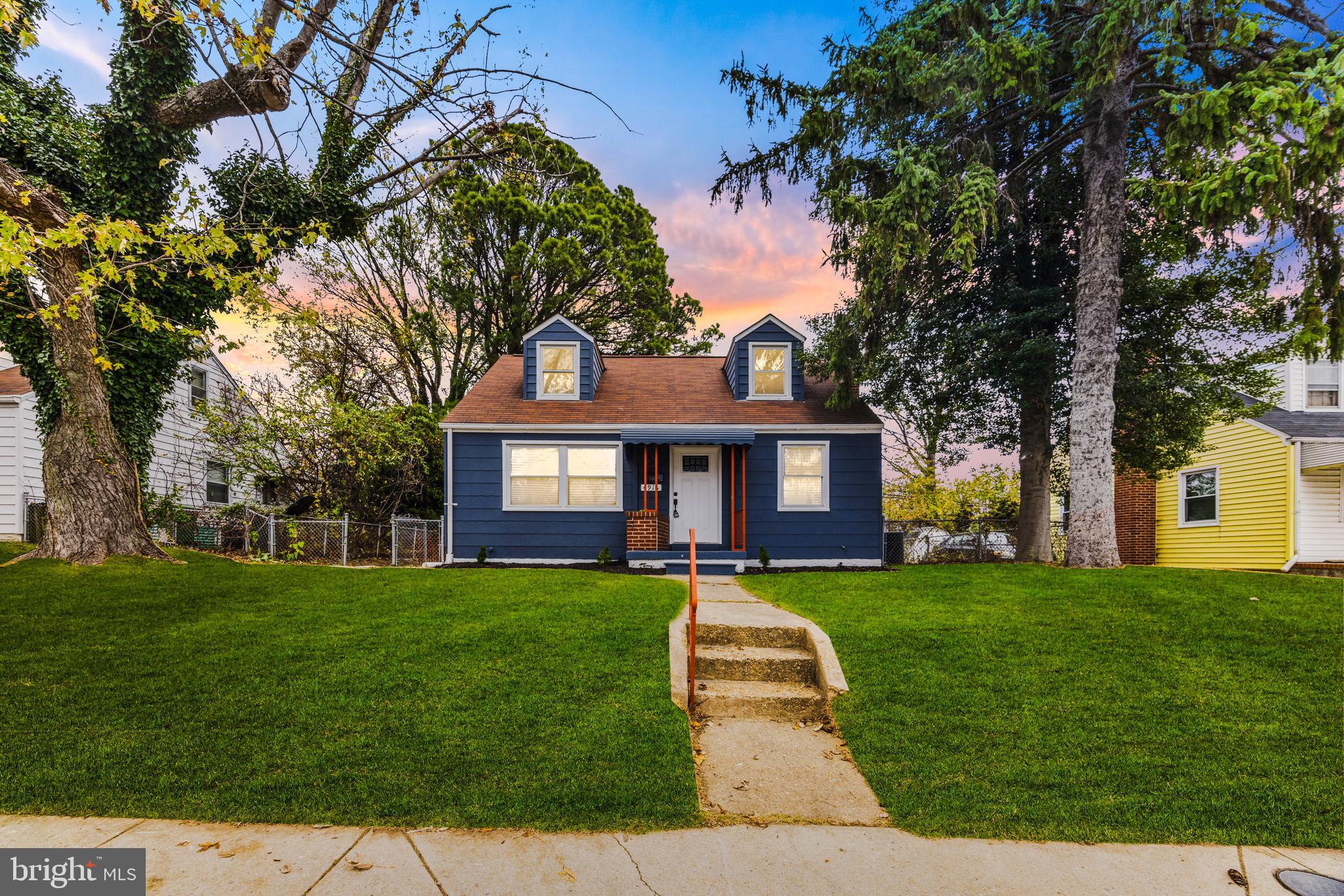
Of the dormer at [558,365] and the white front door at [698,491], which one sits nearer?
the white front door at [698,491]

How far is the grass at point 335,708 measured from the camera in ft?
10.9

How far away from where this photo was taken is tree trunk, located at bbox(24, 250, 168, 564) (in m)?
7.66

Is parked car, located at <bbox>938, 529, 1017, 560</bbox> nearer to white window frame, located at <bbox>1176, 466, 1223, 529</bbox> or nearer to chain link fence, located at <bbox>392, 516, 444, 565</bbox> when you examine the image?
white window frame, located at <bbox>1176, 466, 1223, 529</bbox>

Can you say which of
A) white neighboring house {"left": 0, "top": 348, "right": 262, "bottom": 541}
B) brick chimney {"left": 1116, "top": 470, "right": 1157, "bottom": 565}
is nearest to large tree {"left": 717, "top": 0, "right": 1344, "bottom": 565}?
brick chimney {"left": 1116, "top": 470, "right": 1157, "bottom": 565}

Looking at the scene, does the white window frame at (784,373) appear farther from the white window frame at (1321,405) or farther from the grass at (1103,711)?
the white window frame at (1321,405)

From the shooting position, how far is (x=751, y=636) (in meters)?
5.97

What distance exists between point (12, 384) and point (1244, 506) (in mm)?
28520

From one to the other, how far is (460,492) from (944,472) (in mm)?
12075

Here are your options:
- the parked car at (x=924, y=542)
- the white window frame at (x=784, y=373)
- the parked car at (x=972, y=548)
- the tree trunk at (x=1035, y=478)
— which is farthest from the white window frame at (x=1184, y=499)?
the white window frame at (x=784, y=373)

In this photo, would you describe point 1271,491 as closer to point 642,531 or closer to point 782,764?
point 642,531

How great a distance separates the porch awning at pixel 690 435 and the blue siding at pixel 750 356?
1.73m

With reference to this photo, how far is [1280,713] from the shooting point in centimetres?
440

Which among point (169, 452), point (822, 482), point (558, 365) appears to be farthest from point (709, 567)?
point (169, 452)

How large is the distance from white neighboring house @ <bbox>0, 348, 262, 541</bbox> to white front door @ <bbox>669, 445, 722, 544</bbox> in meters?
8.88
